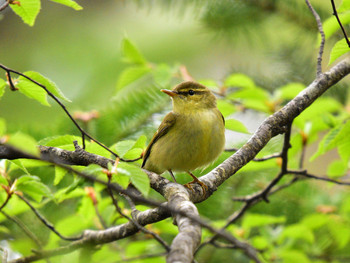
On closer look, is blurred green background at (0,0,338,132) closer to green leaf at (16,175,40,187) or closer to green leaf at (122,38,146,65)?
green leaf at (122,38,146,65)

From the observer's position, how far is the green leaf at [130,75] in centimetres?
322

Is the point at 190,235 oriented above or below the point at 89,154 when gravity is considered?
above

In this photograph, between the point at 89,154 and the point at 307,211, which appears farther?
the point at 307,211

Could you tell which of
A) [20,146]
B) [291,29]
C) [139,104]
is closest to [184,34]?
[291,29]

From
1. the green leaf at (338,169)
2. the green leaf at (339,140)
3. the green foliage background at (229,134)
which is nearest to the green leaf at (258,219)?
the green foliage background at (229,134)

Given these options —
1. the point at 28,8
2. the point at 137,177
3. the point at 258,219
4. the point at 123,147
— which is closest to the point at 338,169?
the point at 258,219

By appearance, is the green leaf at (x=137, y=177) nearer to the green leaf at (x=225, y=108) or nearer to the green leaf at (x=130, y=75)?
the green leaf at (x=225, y=108)

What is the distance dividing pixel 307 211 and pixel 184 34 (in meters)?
4.09

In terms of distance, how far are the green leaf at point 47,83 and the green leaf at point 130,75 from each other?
1.15 m

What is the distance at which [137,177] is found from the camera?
1.82 metres

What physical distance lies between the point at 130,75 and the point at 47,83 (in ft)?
4.04

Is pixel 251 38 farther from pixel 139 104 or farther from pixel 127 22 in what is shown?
pixel 127 22

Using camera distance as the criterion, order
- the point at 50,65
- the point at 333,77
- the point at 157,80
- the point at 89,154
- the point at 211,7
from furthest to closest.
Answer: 1. the point at 50,65
2. the point at 211,7
3. the point at 157,80
4. the point at 333,77
5. the point at 89,154

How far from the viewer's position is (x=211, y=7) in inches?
151
